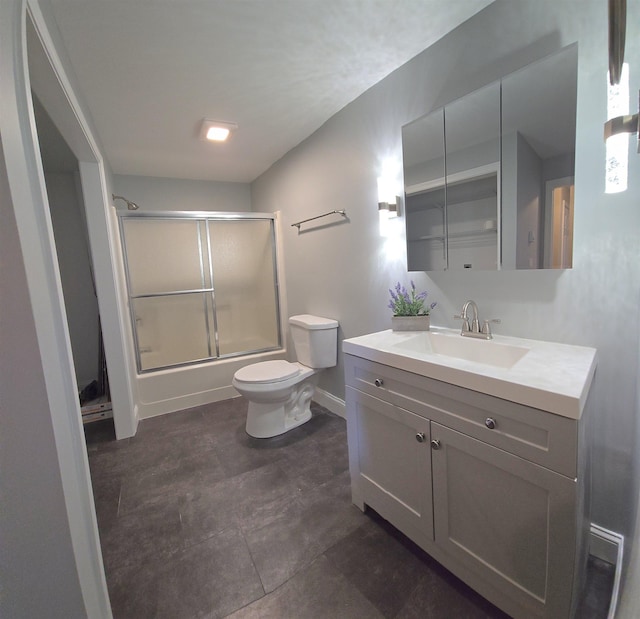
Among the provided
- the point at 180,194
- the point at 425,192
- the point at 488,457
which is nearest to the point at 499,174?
the point at 425,192

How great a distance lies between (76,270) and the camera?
315 centimetres

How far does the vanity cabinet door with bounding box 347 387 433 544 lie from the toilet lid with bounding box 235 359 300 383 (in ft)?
2.81

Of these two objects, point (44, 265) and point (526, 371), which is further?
point (526, 371)

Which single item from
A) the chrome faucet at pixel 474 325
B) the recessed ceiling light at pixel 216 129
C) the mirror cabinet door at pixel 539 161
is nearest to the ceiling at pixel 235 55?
the recessed ceiling light at pixel 216 129

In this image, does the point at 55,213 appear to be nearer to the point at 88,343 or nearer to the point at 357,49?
the point at 88,343

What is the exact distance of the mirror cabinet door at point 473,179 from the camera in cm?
144

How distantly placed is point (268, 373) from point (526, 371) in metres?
1.72

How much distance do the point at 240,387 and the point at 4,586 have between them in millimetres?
1644

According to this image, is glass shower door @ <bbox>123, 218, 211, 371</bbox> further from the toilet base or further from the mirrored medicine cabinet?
the mirrored medicine cabinet

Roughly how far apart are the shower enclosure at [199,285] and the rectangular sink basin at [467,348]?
213cm

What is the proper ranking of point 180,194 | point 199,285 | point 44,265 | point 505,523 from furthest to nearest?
point 180,194 → point 199,285 → point 505,523 → point 44,265

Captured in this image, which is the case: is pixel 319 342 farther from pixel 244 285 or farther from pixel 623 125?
pixel 623 125

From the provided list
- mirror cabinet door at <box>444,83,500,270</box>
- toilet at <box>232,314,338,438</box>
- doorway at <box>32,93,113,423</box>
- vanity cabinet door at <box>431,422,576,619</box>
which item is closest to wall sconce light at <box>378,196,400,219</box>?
mirror cabinet door at <box>444,83,500,270</box>

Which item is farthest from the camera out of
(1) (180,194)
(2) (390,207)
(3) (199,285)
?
(1) (180,194)
